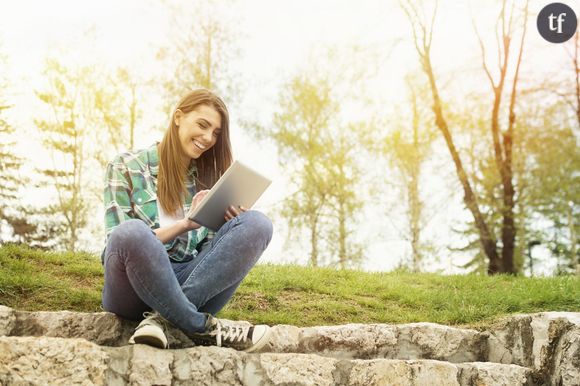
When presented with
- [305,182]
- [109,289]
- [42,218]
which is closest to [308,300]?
[109,289]

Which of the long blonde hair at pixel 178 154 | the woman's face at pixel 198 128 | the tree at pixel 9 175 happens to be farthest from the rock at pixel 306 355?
the tree at pixel 9 175

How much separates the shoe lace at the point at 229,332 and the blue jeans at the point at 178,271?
0.36 ft

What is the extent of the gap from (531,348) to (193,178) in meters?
2.23

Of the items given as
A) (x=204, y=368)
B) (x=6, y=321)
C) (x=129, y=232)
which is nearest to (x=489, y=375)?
(x=204, y=368)

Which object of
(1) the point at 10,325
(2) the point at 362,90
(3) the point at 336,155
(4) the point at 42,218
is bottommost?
(1) the point at 10,325

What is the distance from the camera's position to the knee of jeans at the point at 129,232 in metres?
2.66

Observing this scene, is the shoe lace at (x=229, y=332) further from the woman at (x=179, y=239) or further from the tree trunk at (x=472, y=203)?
the tree trunk at (x=472, y=203)

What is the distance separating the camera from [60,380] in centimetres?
262

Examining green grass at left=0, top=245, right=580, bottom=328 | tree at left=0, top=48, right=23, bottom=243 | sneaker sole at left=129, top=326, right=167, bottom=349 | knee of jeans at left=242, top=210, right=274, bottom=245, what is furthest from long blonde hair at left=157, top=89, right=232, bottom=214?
tree at left=0, top=48, right=23, bottom=243

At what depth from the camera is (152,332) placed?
108 inches

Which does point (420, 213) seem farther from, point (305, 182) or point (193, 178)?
point (193, 178)

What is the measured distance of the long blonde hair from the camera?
10.6 ft

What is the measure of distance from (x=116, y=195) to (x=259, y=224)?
0.75m

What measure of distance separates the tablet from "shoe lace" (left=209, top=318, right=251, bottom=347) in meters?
0.49
